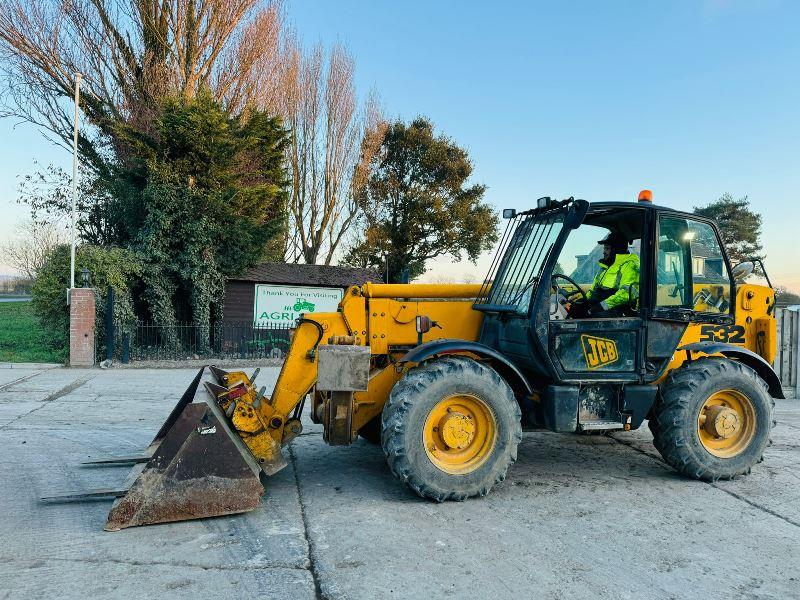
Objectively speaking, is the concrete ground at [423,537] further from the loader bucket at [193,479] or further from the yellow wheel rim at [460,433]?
the yellow wheel rim at [460,433]

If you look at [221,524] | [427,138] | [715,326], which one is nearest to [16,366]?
[221,524]

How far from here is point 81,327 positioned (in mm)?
13719

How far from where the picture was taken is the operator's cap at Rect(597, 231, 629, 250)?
5395 mm

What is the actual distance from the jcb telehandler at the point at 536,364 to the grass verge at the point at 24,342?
10.8m

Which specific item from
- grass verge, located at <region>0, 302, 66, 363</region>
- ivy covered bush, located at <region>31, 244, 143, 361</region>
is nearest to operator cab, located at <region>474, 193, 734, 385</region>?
ivy covered bush, located at <region>31, 244, 143, 361</region>

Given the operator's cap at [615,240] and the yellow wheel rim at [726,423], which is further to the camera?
the operator's cap at [615,240]

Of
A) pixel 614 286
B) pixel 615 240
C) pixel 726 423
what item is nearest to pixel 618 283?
pixel 614 286

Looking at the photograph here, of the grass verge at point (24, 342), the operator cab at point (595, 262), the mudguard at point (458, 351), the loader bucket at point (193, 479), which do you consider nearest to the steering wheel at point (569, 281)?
the operator cab at point (595, 262)

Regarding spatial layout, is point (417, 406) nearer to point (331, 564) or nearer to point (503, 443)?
point (503, 443)

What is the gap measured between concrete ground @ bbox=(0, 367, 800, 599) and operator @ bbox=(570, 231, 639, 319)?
58.7 inches

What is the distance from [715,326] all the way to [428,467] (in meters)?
3.02

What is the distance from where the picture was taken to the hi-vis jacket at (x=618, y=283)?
5.28m

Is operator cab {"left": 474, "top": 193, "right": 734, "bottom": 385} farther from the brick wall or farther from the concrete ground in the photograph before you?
the brick wall

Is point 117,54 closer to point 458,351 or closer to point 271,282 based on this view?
point 271,282
